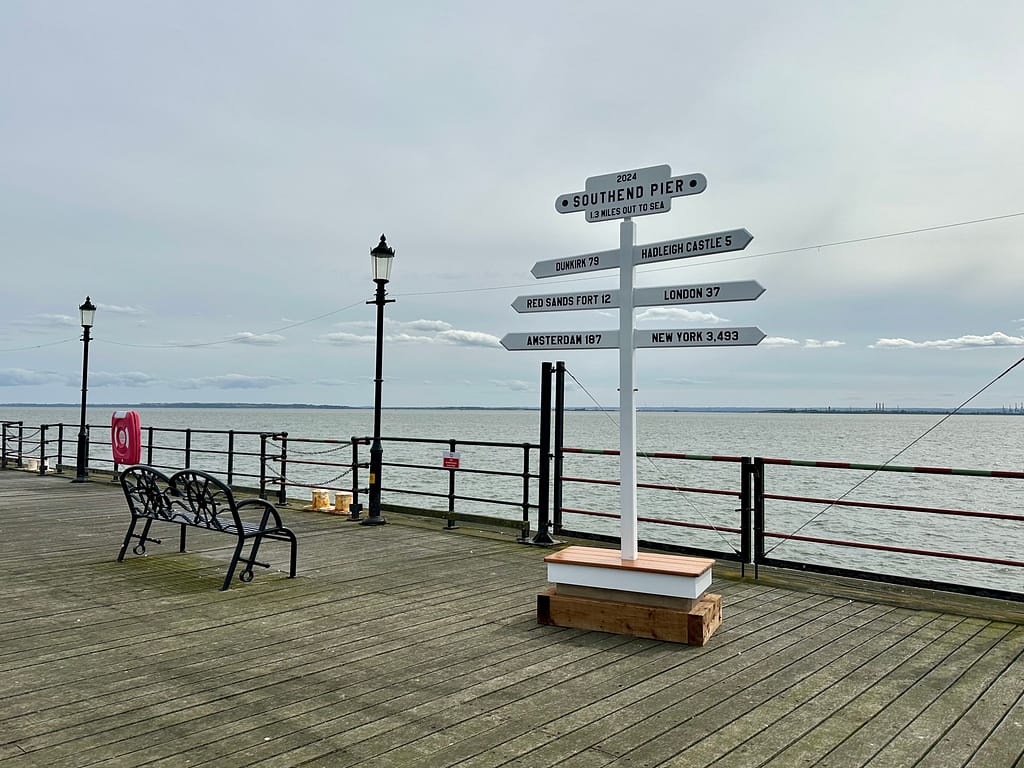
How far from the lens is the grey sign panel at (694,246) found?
4762 mm

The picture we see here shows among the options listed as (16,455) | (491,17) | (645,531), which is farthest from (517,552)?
(645,531)

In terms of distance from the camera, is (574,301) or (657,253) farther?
(574,301)

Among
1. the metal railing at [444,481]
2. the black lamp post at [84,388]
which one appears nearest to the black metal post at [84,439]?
the black lamp post at [84,388]

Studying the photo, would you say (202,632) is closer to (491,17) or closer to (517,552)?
(517,552)

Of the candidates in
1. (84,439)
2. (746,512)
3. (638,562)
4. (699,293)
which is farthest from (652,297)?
(84,439)

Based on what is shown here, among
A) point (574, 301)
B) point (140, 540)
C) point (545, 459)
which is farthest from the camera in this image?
point (545, 459)

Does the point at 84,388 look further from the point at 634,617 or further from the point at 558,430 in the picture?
the point at 634,617

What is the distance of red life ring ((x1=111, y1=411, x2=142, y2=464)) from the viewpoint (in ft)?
39.0

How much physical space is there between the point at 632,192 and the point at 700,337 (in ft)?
3.37

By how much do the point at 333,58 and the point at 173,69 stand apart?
8.11ft

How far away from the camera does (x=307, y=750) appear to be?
3.01m

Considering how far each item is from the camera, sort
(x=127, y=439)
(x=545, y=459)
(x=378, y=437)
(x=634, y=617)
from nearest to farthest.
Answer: (x=634, y=617) → (x=545, y=459) → (x=378, y=437) → (x=127, y=439)

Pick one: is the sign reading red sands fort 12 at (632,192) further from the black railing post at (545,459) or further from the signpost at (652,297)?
the black railing post at (545,459)

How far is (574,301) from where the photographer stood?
5.34 m
